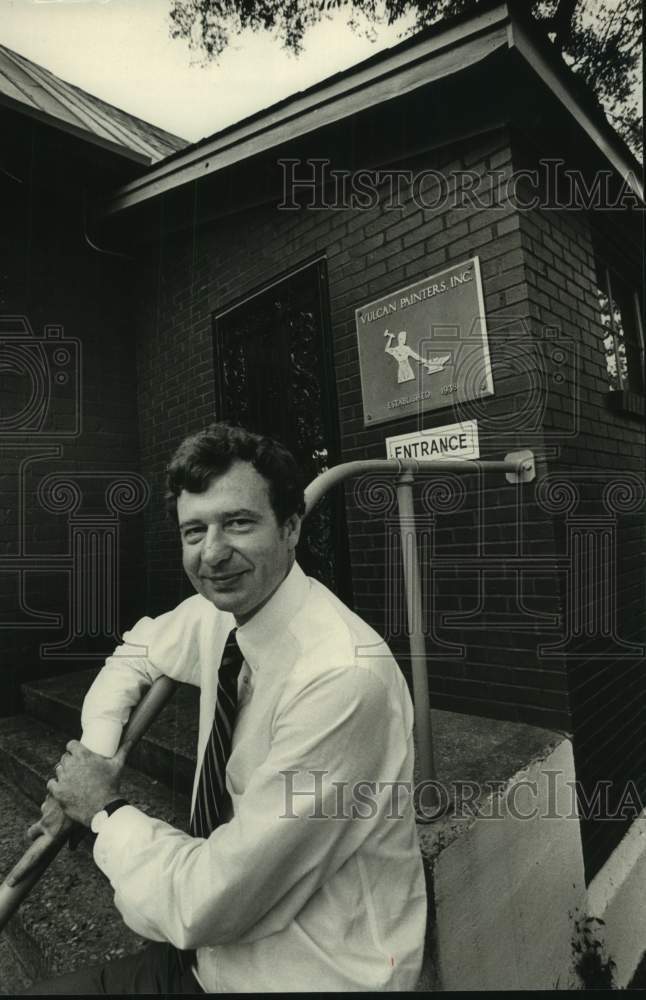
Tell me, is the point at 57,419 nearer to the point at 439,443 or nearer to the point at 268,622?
the point at 439,443

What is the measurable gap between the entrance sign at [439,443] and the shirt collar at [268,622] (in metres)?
1.48

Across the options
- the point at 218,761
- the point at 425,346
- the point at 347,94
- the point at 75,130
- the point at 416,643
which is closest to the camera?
the point at 218,761

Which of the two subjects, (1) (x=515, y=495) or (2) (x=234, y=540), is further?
(1) (x=515, y=495)

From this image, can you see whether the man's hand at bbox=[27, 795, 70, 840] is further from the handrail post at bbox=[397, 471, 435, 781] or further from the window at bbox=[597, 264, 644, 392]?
the window at bbox=[597, 264, 644, 392]

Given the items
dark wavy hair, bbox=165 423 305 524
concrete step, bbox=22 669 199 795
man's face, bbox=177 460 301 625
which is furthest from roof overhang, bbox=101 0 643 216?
concrete step, bbox=22 669 199 795

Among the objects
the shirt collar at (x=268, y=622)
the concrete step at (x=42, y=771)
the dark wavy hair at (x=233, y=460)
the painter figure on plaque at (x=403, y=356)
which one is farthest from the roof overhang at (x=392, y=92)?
the concrete step at (x=42, y=771)

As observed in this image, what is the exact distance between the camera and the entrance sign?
2.55 m

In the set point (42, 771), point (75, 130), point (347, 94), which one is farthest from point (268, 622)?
point (75, 130)

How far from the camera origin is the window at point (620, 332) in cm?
359

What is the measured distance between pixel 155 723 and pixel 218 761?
71.6 inches

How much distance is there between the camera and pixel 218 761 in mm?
1262

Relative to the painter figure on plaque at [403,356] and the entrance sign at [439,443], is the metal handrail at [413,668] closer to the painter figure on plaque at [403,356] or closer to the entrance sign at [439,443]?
the entrance sign at [439,443]

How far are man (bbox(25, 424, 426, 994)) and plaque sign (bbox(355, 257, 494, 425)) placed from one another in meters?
1.45

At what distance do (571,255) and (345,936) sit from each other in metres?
3.14
